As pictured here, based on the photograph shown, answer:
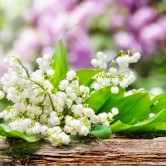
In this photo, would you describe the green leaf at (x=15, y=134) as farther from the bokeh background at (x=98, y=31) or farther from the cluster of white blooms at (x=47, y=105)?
the bokeh background at (x=98, y=31)

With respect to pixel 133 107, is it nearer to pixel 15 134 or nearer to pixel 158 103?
pixel 158 103

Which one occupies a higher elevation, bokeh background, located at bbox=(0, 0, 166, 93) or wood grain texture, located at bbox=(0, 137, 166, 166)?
bokeh background, located at bbox=(0, 0, 166, 93)

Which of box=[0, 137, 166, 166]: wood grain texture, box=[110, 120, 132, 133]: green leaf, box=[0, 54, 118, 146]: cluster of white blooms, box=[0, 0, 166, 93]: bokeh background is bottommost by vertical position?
box=[0, 137, 166, 166]: wood grain texture

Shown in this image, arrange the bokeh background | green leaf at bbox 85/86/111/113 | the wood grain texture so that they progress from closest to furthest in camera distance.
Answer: the wood grain texture < green leaf at bbox 85/86/111/113 < the bokeh background

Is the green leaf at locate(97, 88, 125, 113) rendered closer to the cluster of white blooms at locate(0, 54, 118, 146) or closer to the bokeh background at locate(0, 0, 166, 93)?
the cluster of white blooms at locate(0, 54, 118, 146)

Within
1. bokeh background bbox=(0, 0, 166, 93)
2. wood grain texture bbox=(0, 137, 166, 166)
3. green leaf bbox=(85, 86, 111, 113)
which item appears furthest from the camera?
bokeh background bbox=(0, 0, 166, 93)

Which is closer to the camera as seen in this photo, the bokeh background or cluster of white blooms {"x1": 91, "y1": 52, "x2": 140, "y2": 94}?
cluster of white blooms {"x1": 91, "y1": 52, "x2": 140, "y2": 94}

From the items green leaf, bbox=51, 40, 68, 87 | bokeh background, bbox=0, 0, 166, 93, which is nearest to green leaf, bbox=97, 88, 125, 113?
green leaf, bbox=51, 40, 68, 87

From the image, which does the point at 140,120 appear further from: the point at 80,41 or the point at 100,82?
the point at 80,41

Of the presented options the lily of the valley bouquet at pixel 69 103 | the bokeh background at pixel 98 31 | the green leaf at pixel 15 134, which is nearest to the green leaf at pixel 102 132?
the lily of the valley bouquet at pixel 69 103
